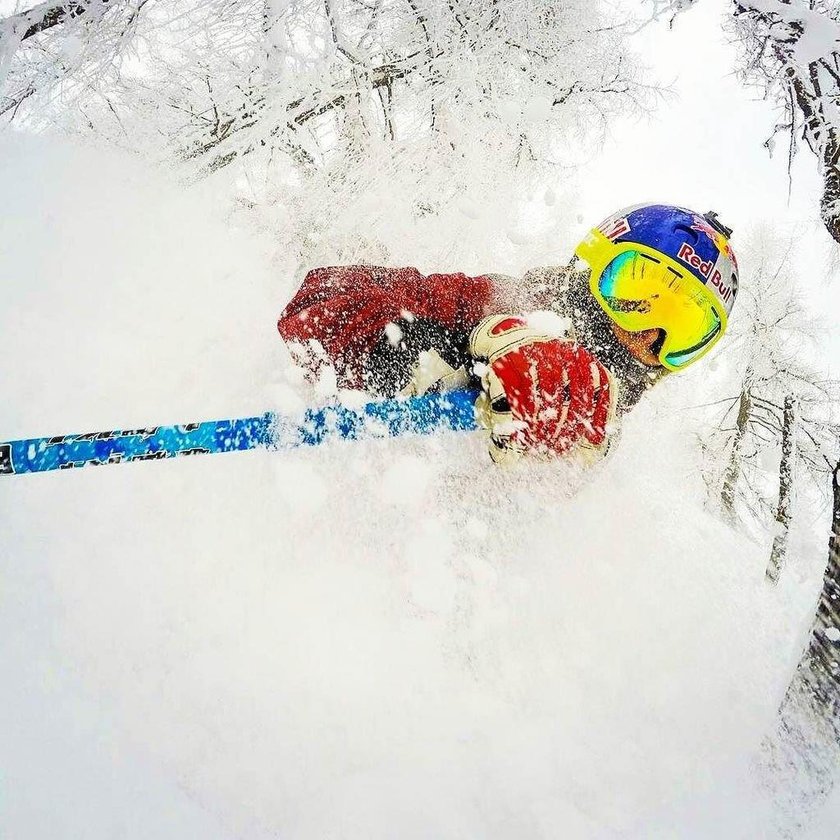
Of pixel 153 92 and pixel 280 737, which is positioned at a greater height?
pixel 153 92

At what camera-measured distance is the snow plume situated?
270 centimetres

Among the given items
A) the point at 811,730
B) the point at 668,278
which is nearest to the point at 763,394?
the point at 811,730

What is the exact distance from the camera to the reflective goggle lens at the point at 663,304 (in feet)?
8.70

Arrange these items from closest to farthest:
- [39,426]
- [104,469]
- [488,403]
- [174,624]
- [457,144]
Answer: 1. [488,403]
2. [174,624]
3. [104,469]
4. [39,426]
5. [457,144]

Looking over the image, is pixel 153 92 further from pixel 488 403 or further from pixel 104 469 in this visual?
pixel 488 403

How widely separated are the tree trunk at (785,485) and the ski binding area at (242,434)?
382 cm

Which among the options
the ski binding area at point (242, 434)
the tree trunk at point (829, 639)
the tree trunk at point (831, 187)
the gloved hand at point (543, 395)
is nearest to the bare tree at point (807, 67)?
the tree trunk at point (831, 187)

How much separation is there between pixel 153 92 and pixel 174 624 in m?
5.62

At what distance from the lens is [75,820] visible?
2.50 meters

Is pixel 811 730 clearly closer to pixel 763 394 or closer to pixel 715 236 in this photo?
pixel 715 236

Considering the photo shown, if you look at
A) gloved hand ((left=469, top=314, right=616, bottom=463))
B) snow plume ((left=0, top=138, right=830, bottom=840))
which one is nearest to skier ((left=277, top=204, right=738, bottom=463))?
gloved hand ((left=469, top=314, right=616, bottom=463))

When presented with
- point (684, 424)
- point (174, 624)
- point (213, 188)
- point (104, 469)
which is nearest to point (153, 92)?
point (213, 188)

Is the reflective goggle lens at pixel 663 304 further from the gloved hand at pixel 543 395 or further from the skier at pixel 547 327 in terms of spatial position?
the gloved hand at pixel 543 395

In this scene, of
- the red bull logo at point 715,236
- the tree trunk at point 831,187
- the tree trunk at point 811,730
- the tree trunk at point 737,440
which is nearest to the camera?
the red bull logo at point 715,236
